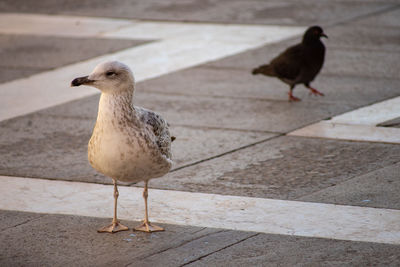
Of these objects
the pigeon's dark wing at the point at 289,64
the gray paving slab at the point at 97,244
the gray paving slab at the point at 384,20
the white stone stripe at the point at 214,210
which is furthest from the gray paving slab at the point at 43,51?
the gray paving slab at the point at 97,244

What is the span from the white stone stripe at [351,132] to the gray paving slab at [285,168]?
0.16m

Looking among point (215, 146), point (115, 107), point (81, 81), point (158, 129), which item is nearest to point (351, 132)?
point (215, 146)

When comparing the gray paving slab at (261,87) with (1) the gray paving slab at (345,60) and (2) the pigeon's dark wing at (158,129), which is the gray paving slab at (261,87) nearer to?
(1) the gray paving slab at (345,60)

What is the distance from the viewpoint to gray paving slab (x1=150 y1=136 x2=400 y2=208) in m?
6.97

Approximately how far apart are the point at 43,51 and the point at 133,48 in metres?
1.51

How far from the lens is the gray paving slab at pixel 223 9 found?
50.3ft

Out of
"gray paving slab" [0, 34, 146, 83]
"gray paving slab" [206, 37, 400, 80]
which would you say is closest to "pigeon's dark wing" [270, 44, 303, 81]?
"gray paving slab" [206, 37, 400, 80]

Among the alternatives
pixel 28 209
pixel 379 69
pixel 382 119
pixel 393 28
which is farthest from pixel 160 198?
pixel 393 28

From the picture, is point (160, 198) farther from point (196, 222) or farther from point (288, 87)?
point (288, 87)

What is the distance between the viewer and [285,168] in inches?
296

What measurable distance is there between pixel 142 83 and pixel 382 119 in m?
3.62

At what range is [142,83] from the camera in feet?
36.3

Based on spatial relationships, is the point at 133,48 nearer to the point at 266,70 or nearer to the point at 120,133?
the point at 266,70

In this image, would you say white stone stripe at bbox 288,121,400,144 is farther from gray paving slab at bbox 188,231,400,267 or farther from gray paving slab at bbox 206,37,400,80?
gray paving slab at bbox 188,231,400,267
